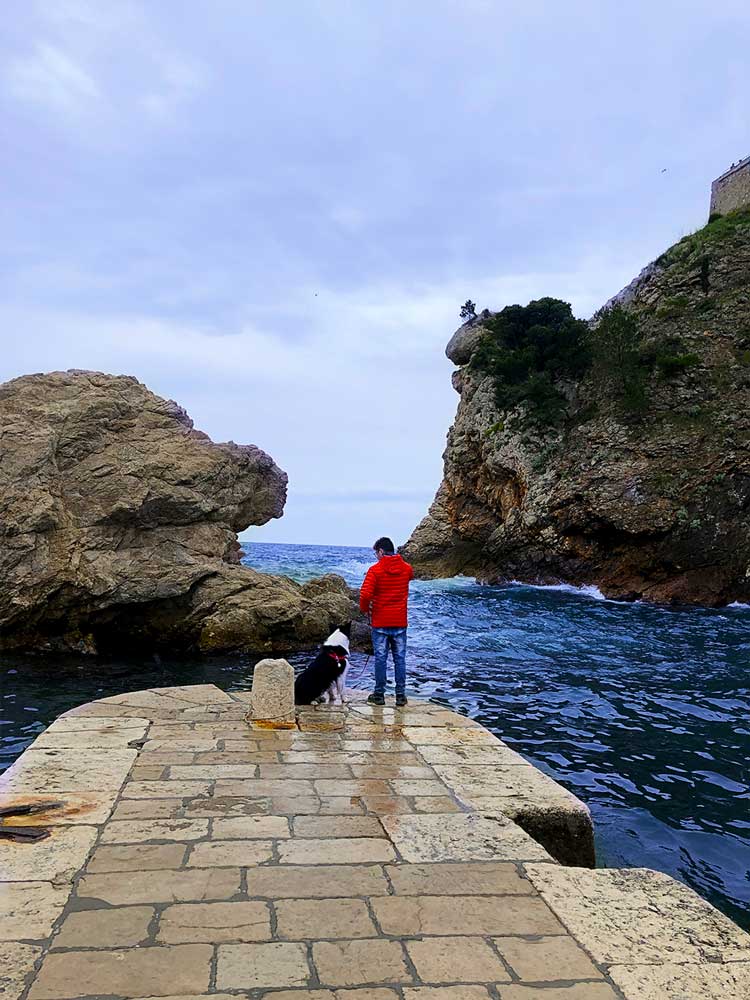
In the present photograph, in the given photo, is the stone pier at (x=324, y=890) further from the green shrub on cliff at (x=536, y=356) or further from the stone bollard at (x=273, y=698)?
the green shrub on cliff at (x=536, y=356)

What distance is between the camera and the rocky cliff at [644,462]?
30906 millimetres

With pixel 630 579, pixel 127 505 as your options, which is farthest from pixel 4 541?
pixel 630 579

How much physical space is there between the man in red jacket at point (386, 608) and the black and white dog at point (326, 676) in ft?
1.63

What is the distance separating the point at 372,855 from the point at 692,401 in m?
33.8

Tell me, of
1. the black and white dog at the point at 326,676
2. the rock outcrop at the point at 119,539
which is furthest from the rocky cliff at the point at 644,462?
the black and white dog at the point at 326,676

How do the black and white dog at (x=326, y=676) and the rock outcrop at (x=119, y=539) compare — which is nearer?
the black and white dog at (x=326, y=676)

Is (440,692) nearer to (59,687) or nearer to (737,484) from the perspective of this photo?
(59,687)

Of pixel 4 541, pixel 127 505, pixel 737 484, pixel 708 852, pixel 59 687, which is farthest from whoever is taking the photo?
pixel 737 484

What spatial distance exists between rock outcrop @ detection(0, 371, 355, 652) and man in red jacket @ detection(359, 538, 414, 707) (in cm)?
717

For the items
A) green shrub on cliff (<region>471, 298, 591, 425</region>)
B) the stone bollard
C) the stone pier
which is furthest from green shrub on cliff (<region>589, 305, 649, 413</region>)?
the stone pier

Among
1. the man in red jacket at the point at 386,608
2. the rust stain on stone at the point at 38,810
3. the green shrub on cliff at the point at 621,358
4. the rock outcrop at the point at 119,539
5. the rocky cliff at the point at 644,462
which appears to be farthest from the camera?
the green shrub on cliff at the point at 621,358

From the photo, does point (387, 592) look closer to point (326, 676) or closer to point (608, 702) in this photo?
point (326, 676)

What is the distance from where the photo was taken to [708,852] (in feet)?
20.6

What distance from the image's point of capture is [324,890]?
3.85 m
